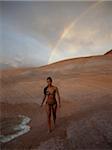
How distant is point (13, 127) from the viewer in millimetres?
6508

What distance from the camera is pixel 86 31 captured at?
23.1 feet

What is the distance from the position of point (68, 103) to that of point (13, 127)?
110cm

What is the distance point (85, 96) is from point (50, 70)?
2.81 feet

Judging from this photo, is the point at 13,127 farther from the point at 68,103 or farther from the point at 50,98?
the point at 68,103

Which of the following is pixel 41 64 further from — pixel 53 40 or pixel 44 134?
pixel 44 134

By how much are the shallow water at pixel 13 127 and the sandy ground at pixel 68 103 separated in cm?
8

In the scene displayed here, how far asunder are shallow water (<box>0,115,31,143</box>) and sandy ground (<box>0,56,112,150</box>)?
0.08 m

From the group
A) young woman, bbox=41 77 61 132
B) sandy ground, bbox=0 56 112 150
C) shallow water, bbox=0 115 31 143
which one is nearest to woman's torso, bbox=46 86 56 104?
young woman, bbox=41 77 61 132

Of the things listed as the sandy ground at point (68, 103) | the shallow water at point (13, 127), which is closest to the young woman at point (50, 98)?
the sandy ground at point (68, 103)

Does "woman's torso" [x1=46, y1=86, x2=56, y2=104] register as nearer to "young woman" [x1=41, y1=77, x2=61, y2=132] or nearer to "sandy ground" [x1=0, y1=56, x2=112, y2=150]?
"young woman" [x1=41, y1=77, x2=61, y2=132]

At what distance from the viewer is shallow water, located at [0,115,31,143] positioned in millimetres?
6402

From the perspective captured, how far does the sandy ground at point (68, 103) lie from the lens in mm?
6234

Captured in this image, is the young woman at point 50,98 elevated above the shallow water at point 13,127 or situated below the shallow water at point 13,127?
above

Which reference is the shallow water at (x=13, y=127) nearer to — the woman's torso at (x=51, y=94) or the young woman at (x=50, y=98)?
the young woman at (x=50, y=98)
